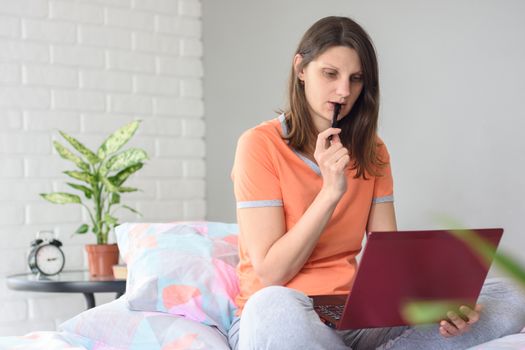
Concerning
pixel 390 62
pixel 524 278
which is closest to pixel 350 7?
pixel 390 62

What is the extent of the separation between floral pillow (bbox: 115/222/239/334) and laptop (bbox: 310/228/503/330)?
468mm

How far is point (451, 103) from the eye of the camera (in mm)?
2023

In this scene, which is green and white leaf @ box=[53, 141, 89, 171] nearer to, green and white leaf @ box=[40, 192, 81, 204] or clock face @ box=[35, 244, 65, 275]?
green and white leaf @ box=[40, 192, 81, 204]

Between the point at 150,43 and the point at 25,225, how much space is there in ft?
2.95

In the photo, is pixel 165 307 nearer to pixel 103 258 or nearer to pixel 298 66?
pixel 298 66

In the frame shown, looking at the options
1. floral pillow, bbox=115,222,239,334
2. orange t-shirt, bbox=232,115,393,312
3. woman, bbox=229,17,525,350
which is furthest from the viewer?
floral pillow, bbox=115,222,239,334

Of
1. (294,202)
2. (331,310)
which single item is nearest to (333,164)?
(294,202)

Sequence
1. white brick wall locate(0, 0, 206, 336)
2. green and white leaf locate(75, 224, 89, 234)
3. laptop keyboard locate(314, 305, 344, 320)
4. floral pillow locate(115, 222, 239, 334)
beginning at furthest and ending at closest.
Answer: white brick wall locate(0, 0, 206, 336) → green and white leaf locate(75, 224, 89, 234) → floral pillow locate(115, 222, 239, 334) → laptop keyboard locate(314, 305, 344, 320)

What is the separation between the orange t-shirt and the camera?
4.92 feet

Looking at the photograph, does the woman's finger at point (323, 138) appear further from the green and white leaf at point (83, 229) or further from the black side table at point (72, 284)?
the green and white leaf at point (83, 229)

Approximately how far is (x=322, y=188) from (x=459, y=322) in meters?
0.37

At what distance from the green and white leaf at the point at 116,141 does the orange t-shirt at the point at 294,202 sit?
0.90m

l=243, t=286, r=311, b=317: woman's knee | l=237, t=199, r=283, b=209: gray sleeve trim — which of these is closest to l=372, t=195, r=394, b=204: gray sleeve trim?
l=237, t=199, r=283, b=209: gray sleeve trim

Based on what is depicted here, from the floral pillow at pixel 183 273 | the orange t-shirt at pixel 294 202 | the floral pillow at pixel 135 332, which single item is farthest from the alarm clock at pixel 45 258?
the orange t-shirt at pixel 294 202
